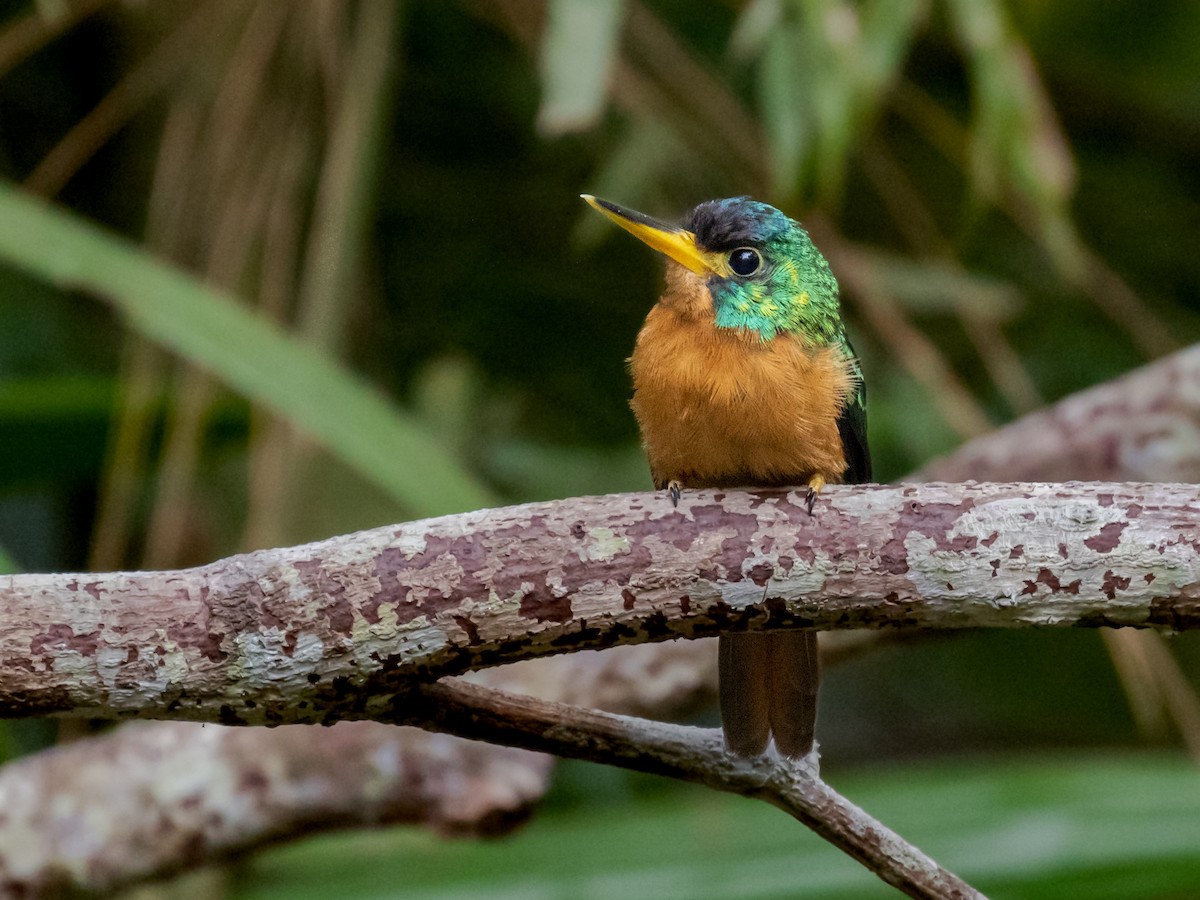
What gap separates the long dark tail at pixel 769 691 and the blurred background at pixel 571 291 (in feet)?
1.83

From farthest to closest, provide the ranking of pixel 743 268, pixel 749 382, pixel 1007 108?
pixel 1007 108
pixel 743 268
pixel 749 382

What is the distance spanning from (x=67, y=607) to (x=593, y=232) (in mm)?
2038

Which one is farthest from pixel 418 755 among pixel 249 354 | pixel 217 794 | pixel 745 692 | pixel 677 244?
pixel 677 244

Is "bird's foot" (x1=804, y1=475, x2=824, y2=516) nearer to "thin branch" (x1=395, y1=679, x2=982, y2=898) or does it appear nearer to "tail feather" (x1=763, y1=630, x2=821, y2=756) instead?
"tail feather" (x1=763, y1=630, x2=821, y2=756)

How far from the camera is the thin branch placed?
1273 millimetres

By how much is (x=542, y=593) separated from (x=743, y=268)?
630mm

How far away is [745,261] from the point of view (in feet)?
5.47

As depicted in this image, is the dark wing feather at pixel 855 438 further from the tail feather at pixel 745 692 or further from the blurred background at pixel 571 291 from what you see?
the blurred background at pixel 571 291

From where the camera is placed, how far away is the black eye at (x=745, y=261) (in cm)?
166

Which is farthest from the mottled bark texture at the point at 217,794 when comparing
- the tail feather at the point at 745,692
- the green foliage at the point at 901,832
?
the tail feather at the point at 745,692

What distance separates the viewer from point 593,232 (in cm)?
305

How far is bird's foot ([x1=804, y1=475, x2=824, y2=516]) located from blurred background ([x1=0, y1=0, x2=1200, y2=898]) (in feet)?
1.90

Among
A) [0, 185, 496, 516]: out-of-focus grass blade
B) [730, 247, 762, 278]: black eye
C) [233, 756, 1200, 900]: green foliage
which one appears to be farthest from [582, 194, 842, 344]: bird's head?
[233, 756, 1200, 900]: green foliage

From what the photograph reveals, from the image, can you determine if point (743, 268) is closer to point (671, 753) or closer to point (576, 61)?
point (576, 61)
